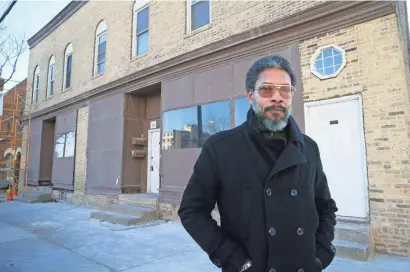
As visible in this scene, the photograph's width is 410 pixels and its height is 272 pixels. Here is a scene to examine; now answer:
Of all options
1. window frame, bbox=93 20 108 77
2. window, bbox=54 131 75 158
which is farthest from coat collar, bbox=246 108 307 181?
window, bbox=54 131 75 158

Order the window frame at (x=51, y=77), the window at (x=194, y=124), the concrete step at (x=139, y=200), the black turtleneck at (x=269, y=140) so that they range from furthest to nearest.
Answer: the window frame at (x=51, y=77) → the concrete step at (x=139, y=200) → the window at (x=194, y=124) → the black turtleneck at (x=269, y=140)

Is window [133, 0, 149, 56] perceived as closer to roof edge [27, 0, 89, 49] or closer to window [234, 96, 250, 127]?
roof edge [27, 0, 89, 49]

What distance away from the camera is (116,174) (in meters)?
10.0

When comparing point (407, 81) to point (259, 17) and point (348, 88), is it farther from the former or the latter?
point (259, 17)

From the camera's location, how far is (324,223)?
1.83m

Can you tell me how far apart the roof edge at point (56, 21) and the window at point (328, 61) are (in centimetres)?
1130

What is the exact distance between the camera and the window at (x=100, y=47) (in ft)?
38.3

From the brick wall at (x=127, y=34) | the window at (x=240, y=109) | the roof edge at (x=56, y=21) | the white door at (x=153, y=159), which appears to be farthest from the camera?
the roof edge at (x=56, y=21)

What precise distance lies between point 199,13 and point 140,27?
2896mm

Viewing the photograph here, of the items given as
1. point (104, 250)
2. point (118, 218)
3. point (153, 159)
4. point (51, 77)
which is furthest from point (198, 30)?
point (51, 77)

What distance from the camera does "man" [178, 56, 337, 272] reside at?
1460 mm

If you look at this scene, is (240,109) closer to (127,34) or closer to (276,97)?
(276,97)

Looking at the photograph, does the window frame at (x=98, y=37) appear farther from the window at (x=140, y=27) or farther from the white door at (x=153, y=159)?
the white door at (x=153, y=159)

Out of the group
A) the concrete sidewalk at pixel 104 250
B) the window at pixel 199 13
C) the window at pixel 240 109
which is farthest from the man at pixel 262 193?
the window at pixel 199 13
